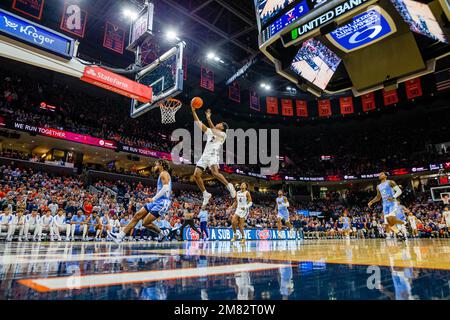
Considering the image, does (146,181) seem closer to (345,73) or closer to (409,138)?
(345,73)

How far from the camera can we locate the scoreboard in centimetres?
460

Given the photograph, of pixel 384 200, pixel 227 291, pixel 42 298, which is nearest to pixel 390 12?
pixel 384 200

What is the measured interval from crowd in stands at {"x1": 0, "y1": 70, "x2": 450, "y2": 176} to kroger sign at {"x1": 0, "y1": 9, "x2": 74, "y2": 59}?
463 inches

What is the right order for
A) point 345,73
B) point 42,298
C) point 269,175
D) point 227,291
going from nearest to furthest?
1. point 42,298
2. point 227,291
3. point 345,73
4. point 269,175

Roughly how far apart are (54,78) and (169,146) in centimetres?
1019

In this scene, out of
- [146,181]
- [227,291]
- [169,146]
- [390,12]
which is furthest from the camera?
[169,146]

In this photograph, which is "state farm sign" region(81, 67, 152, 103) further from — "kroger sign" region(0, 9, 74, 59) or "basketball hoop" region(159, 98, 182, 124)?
"basketball hoop" region(159, 98, 182, 124)

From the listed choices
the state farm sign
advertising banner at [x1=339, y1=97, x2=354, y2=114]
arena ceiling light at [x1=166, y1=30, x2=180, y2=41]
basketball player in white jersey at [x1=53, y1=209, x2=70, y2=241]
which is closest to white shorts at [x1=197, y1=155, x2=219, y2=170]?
the state farm sign

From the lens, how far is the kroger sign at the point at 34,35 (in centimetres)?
651

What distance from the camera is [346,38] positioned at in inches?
245

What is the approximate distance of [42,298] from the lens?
1211mm

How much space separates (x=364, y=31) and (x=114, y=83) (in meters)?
6.78

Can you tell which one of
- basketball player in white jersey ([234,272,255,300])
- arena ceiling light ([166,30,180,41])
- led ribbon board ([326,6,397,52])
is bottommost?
basketball player in white jersey ([234,272,255,300])

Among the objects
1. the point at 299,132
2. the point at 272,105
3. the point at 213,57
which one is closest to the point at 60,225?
the point at 213,57
